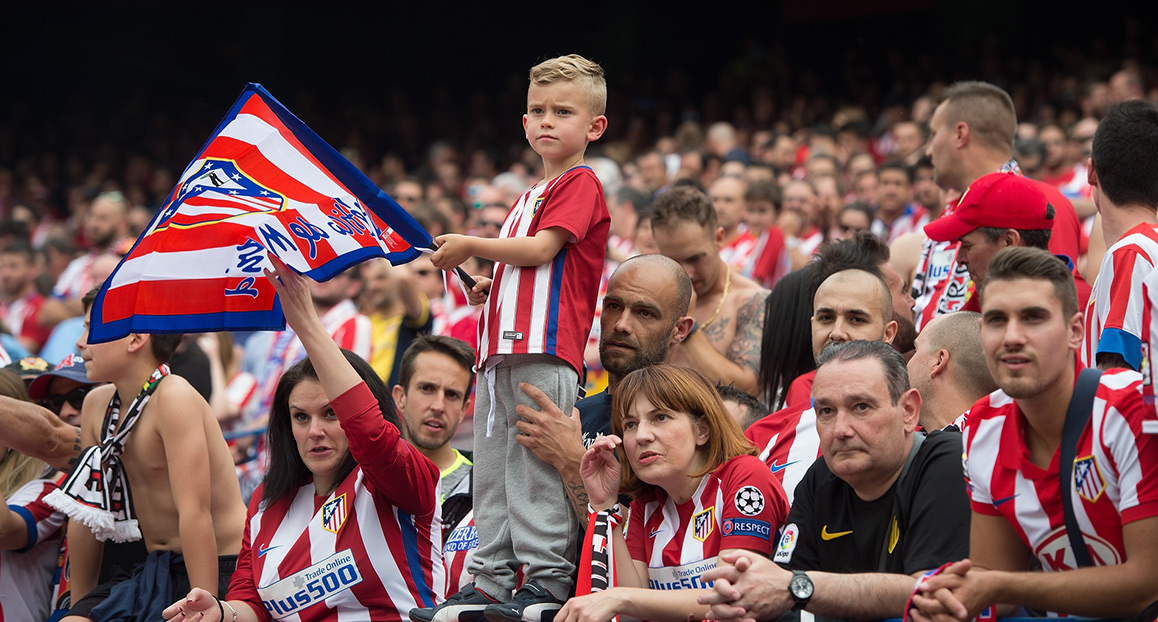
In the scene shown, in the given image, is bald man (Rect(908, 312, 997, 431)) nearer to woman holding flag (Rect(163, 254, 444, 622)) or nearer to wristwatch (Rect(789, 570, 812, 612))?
wristwatch (Rect(789, 570, 812, 612))

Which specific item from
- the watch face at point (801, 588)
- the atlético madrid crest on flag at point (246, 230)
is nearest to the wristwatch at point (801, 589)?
the watch face at point (801, 588)

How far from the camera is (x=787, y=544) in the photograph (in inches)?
142

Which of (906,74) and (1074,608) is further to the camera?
(906,74)

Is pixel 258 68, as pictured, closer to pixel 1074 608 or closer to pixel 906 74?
pixel 906 74

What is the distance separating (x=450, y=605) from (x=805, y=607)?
51.5 inches

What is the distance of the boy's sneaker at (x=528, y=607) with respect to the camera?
3.91m

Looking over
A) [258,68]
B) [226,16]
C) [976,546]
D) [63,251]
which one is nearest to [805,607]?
[976,546]

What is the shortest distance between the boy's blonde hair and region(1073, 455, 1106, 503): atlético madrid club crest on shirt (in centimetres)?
206

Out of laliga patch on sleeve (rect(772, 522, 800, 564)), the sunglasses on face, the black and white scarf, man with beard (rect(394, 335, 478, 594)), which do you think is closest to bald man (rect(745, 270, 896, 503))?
laliga patch on sleeve (rect(772, 522, 800, 564))

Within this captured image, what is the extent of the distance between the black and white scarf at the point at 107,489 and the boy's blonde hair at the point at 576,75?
2063 millimetres

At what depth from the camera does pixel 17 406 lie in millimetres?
5336

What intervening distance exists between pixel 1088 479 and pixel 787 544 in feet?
2.87

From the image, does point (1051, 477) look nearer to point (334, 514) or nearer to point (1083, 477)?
point (1083, 477)

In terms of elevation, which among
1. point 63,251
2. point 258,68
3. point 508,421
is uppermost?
point 258,68
